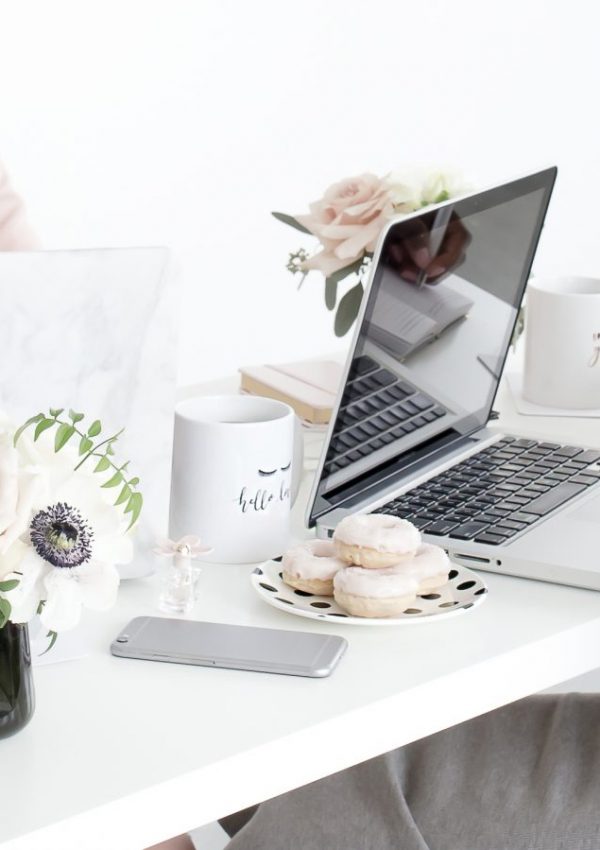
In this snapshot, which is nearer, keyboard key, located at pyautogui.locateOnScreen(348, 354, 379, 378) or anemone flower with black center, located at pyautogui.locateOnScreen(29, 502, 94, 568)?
anemone flower with black center, located at pyautogui.locateOnScreen(29, 502, 94, 568)

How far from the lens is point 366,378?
1.08 meters

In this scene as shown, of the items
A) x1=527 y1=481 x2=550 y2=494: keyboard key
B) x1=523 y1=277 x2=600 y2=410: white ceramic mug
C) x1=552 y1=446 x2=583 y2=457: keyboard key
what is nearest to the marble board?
x1=527 y1=481 x2=550 y2=494: keyboard key

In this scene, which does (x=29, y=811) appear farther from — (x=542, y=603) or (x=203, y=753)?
(x=542, y=603)

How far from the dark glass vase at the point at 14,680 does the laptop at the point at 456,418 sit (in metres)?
0.37

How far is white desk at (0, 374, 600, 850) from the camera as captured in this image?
70 centimetres

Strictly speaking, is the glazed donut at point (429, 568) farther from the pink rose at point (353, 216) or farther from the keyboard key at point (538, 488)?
the pink rose at point (353, 216)

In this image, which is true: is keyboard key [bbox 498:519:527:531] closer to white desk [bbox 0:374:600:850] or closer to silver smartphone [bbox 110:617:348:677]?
white desk [bbox 0:374:600:850]

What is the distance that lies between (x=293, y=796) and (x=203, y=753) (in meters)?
0.29

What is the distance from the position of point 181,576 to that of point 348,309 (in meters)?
0.61

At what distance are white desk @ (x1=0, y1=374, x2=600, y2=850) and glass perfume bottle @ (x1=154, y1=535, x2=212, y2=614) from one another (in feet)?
0.05

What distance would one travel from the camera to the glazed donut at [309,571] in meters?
0.93

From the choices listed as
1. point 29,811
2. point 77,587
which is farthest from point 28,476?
point 29,811

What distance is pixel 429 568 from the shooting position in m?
0.93

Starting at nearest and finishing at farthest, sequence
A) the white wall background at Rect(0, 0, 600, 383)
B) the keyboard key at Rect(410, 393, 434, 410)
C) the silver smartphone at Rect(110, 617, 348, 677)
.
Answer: the silver smartphone at Rect(110, 617, 348, 677), the keyboard key at Rect(410, 393, 434, 410), the white wall background at Rect(0, 0, 600, 383)
